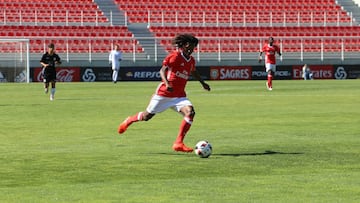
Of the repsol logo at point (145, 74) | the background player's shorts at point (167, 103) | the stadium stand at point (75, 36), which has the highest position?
the stadium stand at point (75, 36)

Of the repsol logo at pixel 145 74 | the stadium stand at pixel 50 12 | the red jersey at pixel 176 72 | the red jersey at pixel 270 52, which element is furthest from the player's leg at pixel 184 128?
the stadium stand at pixel 50 12

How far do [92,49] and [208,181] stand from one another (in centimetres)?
4425

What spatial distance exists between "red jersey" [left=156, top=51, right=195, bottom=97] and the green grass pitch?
98 cm

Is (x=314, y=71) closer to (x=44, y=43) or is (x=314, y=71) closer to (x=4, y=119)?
(x=44, y=43)

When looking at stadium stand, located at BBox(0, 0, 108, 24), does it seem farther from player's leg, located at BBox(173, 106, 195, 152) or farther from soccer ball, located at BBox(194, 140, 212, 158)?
soccer ball, located at BBox(194, 140, 212, 158)

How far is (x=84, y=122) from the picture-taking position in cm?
2005

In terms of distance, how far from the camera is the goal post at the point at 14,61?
50.7m

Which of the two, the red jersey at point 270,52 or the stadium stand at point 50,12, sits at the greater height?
the stadium stand at point 50,12

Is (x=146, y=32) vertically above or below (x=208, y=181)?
above

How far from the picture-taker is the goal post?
166 feet

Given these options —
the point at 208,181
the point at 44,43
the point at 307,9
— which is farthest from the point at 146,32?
the point at 208,181

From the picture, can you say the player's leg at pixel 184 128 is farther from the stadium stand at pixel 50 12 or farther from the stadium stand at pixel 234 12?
the stadium stand at pixel 234 12

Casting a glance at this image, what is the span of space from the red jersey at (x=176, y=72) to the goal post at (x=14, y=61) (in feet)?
122

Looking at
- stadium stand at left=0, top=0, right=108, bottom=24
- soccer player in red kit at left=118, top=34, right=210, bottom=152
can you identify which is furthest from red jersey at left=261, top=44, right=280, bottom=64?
soccer player in red kit at left=118, top=34, right=210, bottom=152
